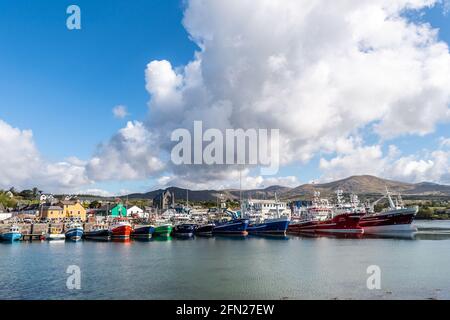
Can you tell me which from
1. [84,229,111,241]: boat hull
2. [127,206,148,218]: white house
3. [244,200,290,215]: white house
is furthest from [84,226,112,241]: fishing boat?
[127,206,148,218]: white house

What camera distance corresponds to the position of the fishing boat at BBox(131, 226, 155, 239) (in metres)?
77.6

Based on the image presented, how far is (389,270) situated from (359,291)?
9.90 m

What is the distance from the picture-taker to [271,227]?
84375mm

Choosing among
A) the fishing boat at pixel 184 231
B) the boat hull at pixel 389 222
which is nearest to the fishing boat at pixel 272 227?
the fishing boat at pixel 184 231

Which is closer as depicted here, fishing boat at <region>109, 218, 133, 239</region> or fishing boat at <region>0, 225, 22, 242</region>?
fishing boat at <region>0, 225, 22, 242</region>

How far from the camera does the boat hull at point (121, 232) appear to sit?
7450 centimetres

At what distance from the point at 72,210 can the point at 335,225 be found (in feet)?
226

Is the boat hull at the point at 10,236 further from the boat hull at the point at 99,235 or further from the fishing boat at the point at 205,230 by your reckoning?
the fishing boat at the point at 205,230

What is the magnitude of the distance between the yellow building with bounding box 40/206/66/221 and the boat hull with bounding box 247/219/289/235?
50.0 meters

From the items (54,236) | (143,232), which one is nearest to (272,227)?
(143,232)

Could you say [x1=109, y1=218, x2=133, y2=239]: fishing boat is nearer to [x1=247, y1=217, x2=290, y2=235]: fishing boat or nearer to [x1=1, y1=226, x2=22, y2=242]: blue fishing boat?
[x1=1, y1=226, x2=22, y2=242]: blue fishing boat

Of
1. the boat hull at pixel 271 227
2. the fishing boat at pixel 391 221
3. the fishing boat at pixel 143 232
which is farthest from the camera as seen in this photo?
the fishing boat at pixel 391 221

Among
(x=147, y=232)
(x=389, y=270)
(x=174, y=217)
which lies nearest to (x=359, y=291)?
(x=389, y=270)

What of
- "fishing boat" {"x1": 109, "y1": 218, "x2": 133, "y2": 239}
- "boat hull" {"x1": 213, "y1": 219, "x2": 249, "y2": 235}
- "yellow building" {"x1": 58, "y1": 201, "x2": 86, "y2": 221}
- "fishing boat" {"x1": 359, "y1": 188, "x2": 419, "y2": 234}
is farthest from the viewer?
"yellow building" {"x1": 58, "y1": 201, "x2": 86, "y2": 221}
